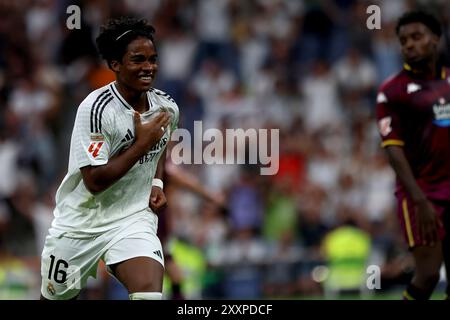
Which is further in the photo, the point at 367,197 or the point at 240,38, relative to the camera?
the point at 240,38

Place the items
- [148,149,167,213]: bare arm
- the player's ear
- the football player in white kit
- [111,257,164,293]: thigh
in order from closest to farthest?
[111,257,164,293]: thigh → the football player in white kit → the player's ear → [148,149,167,213]: bare arm

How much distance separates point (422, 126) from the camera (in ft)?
27.7

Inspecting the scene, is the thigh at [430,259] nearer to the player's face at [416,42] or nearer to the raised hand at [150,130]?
the player's face at [416,42]

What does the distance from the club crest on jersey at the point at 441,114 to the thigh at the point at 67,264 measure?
292 cm

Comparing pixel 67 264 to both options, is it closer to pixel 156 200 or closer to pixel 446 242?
pixel 156 200

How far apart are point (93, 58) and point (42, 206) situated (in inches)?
93.9

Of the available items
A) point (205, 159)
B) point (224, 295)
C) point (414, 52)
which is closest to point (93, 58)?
point (205, 159)

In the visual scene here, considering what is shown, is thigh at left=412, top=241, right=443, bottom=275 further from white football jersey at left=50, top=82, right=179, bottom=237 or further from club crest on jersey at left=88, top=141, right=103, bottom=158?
club crest on jersey at left=88, top=141, right=103, bottom=158

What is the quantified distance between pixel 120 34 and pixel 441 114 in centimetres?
277

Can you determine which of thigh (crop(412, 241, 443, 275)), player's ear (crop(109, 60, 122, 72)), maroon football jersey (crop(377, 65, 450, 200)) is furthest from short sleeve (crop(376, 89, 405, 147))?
player's ear (crop(109, 60, 122, 72))

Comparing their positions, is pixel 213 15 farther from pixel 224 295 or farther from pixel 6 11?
pixel 224 295

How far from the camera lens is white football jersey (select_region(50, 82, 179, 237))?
6.72 metres

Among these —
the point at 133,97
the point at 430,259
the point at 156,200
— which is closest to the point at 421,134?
the point at 430,259

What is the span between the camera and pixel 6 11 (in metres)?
17.2
